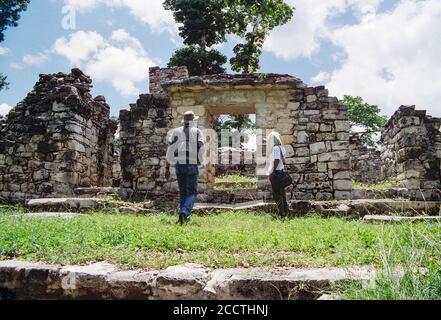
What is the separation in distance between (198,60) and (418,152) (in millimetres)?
13305

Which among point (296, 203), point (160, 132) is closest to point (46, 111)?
point (160, 132)

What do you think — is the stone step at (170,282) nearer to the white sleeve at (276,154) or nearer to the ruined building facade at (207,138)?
the white sleeve at (276,154)

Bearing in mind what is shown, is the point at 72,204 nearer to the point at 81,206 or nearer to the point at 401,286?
the point at 81,206

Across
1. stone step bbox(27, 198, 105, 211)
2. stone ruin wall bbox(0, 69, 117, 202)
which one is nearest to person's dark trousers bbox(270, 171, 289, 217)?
stone step bbox(27, 198, 105, 211)

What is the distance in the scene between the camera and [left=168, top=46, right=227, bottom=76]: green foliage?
18.5m

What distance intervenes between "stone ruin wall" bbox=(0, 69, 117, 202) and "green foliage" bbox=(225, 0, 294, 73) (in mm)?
10570

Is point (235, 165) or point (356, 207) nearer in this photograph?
point (356, 207)

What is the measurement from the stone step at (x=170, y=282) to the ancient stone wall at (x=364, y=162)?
1117 cm

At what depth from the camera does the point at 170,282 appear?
254 centimetres

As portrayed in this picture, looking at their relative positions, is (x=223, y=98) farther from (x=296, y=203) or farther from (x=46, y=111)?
(x=46, y=111)

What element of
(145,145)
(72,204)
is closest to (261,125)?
(145,145)

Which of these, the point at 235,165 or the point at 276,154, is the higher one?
the point at 235,165

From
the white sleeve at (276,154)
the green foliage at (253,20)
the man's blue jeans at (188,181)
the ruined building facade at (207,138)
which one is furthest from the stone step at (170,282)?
the green foliage at (253,20)
